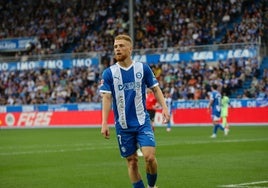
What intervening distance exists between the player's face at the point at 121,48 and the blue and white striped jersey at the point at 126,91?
8.2 inches

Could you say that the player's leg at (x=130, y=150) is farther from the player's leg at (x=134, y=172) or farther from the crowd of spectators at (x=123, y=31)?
the crowd of spectators at (x=123, y=31)

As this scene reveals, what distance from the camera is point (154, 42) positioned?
1928 inches

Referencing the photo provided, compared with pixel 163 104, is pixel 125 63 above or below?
above

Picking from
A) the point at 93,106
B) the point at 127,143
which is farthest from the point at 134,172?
the point at 93,106

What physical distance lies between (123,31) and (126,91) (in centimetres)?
4165

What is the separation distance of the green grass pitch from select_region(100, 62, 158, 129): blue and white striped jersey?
2.88 meters

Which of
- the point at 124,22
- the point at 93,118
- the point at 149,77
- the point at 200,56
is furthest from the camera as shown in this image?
the point at 124,22

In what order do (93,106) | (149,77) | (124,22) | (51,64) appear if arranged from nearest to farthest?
(149,77) → (93,106) → (51,64) → (124,22)

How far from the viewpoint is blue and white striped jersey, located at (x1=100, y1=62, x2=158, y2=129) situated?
1069cm

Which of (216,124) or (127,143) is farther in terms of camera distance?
(216,124)

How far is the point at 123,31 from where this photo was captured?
5209 centimetres

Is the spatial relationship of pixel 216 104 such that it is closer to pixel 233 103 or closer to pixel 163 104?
pixel 233 103

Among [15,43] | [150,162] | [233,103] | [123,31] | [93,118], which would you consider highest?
[123,31]

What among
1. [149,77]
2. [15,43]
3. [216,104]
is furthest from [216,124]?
[15,43]
